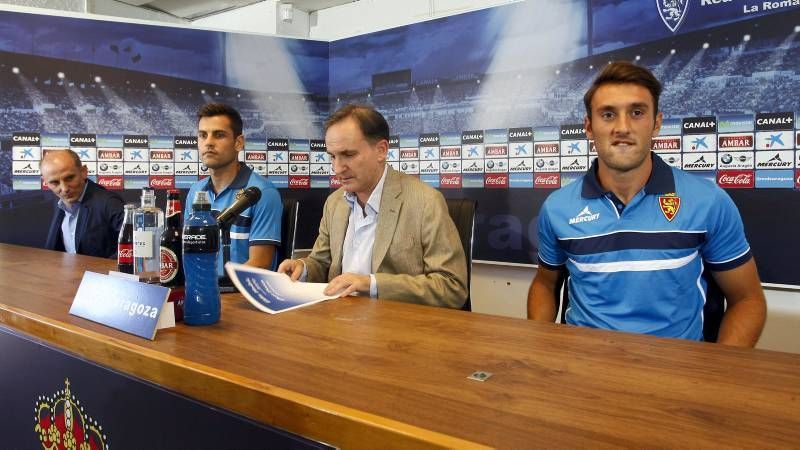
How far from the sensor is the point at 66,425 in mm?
1112

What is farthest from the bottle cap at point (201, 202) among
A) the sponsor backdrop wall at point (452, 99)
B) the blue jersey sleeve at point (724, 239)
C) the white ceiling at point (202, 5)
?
the white ceiling at point (202, 5)

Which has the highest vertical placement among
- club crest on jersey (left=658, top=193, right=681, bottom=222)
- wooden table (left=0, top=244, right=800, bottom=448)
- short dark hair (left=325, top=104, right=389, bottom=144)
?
short dark hair (left=325, top=104, right=389, bottom=144)

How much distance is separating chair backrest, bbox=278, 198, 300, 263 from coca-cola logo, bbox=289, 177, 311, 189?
148cm

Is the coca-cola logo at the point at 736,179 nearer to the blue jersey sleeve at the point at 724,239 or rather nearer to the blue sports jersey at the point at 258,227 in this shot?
the blue jersey sleeve at the point at 724,239

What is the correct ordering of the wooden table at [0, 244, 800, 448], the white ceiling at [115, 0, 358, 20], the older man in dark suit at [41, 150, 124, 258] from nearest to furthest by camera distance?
1. the wooden table at [0, 244, 800, 448]
2. the older man in dark suit at [41, 150, 124, 258]
3. the white ceiling at [115, 0, 358, 20]

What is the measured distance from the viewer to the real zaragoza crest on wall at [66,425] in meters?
1.05

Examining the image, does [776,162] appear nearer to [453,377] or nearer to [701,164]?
[701,164]

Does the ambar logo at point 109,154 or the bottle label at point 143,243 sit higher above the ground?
the ambar logo at point 109,154

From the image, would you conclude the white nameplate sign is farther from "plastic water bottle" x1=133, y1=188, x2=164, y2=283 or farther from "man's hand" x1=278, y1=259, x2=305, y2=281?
"man's hand" x1=278, y1=259, x2=305, y2=281

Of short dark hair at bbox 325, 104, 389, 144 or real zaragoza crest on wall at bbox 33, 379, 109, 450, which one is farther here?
short dark hair at bbox 325, 104, 389, 144

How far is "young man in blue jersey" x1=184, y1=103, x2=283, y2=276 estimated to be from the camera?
2.26 m

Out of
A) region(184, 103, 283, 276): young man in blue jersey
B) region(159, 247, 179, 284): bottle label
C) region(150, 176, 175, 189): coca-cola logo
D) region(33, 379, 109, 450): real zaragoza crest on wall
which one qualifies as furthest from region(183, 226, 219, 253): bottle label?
region(150, 176, 175, 189): coca-cola logo

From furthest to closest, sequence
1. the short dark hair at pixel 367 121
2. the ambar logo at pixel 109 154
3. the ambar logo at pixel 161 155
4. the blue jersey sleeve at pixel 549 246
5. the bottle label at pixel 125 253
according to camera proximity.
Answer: the ambar logo at pixel 161 155
the ambar logo at pixel 109 154
the short dark hair at pixel 367 121
the blue jersey sleeve at pixel 549 246
the bottle label at pixel 125 253

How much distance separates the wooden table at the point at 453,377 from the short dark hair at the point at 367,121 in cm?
82
